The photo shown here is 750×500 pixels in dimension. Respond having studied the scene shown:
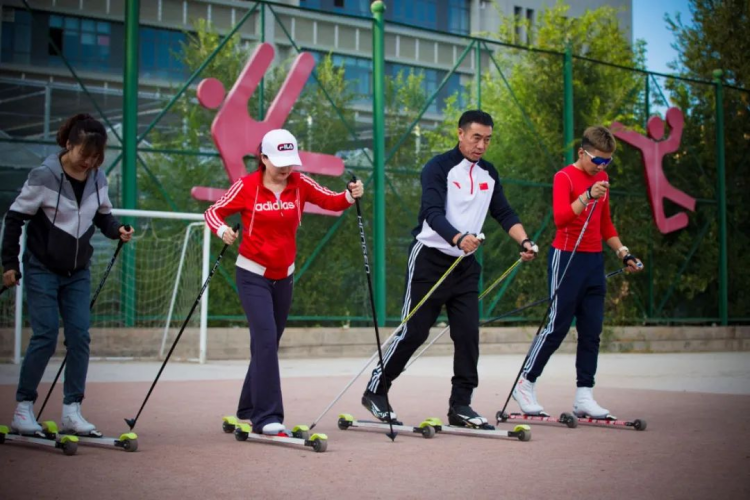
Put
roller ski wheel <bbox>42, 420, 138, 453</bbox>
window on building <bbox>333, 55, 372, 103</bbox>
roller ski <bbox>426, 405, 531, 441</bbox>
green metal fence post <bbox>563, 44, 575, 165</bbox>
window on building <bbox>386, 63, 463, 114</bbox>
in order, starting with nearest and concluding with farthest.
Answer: roller ski wheel <bbox>42, 420, 138, 453</bbox> < roller ski <bbox>426, 405, 531, 441</bbox> < window on building <bbox>333, 55, 372, 103</bbox> < window on building <bbox>386, 63, 463, 114</bbox> < green metal fence post <bbox>563, 44, 575, 165</bbox>

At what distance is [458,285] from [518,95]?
11.5 m

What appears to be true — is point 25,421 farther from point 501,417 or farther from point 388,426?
point 501,417

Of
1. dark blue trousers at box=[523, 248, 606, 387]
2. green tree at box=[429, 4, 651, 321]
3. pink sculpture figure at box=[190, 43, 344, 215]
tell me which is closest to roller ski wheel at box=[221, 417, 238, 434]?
dark blue trousers at box=[523, 248, 606, 387]

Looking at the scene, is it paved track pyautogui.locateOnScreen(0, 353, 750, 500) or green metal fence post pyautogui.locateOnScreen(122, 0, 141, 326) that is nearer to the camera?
paved track pyautogui.locateOnScreen(0, 353, 750, 500)

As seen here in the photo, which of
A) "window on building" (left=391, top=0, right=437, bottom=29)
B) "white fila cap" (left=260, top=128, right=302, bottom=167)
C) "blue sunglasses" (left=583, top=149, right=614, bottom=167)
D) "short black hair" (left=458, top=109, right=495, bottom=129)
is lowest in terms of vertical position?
"white fila cap" (left=260, top=128, right=302, bottom=167)

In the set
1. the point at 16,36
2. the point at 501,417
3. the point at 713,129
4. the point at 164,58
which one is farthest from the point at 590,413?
the point at 713,129

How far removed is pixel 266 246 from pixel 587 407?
2473 millimetres

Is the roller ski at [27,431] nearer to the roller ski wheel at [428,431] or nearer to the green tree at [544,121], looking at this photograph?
the roller ski wheel at [428,431]

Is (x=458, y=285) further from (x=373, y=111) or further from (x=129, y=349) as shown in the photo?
(x=373, y=111)

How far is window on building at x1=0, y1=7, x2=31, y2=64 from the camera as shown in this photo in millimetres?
13617

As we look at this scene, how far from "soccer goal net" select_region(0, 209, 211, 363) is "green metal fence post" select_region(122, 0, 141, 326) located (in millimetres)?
15

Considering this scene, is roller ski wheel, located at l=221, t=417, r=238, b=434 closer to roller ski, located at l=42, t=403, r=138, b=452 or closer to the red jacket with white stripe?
roller ski, located at l=42, t=403, r=138, b=452

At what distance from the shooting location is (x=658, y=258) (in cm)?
1822

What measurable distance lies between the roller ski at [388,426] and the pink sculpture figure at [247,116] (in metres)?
7.41
